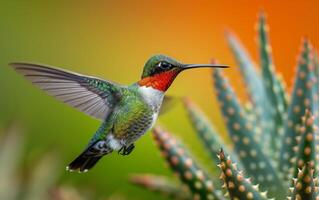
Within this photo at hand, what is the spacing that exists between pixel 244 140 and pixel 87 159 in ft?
2.14

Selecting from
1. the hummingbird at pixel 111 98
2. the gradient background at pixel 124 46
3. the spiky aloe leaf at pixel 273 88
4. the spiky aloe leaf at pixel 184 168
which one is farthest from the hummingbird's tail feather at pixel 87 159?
the gradient background at pixel 124 46

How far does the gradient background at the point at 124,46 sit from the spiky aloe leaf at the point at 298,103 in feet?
6.86

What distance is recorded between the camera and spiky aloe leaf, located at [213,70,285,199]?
156 cm

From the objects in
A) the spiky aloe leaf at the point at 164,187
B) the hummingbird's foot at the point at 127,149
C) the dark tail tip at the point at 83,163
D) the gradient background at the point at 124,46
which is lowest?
the gradient background at the point at 124,46

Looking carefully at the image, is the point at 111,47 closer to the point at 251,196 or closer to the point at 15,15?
the point at 15,15

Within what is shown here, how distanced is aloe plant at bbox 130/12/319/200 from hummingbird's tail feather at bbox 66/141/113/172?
27cm

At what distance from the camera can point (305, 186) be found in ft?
3.53

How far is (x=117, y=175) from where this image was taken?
12.0 feet

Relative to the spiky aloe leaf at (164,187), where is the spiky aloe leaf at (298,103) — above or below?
above

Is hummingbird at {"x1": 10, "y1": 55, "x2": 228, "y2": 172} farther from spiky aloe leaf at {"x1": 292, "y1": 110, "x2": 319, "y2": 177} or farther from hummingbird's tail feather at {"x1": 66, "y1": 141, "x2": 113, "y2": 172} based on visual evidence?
spiky aloe leaf at {"x1": 292, "y1": 110, "x2": 319, "y2": 177}

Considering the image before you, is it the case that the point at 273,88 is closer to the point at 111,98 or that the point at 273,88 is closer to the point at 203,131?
the point at 203,131

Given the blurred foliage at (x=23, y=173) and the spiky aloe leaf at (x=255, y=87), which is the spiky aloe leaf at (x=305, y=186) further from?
the blurred foliage at (x=23, y=173)

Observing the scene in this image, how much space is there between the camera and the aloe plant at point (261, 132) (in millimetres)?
1336

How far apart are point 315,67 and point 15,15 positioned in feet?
13.2
